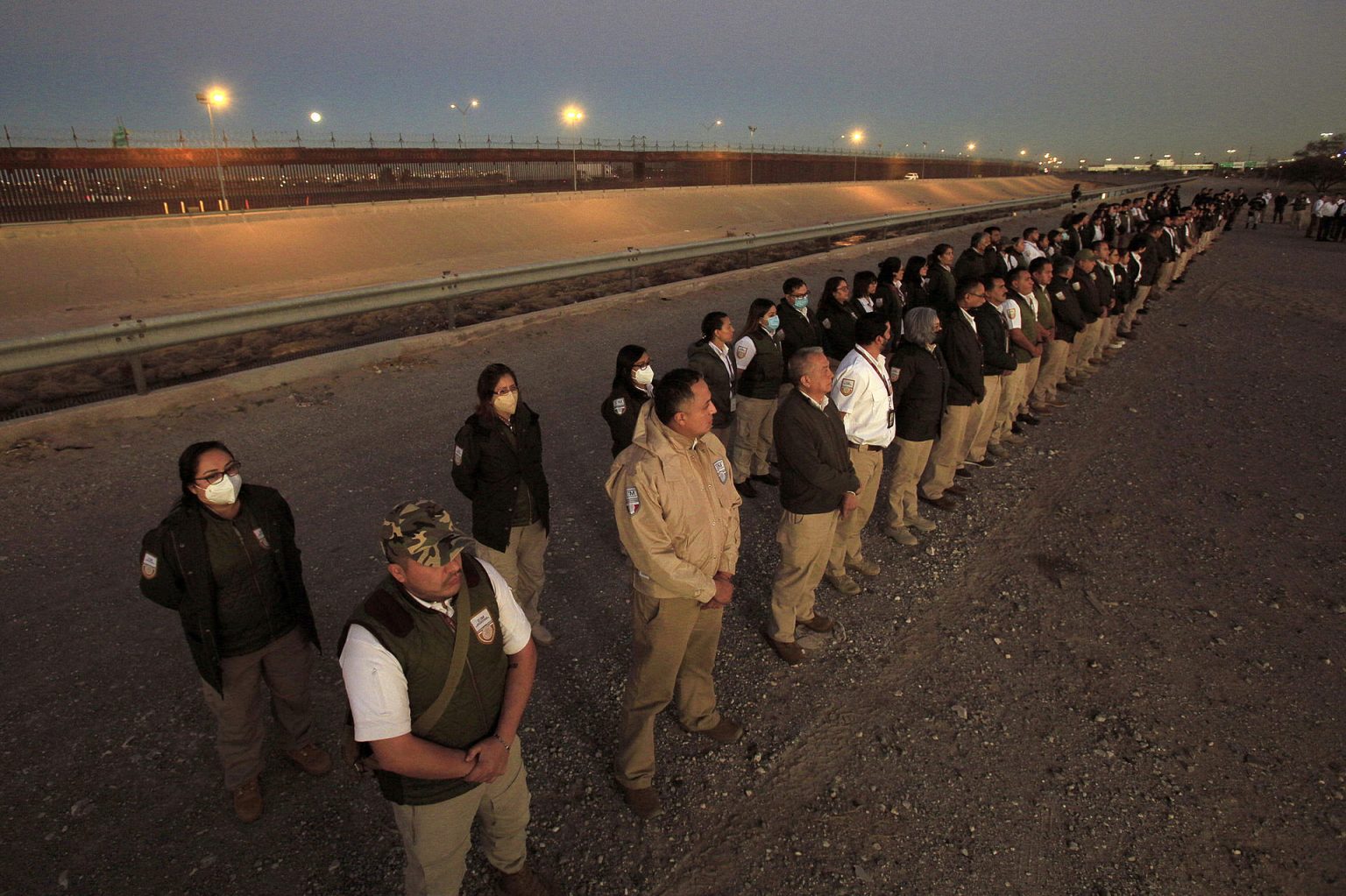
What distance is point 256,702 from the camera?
3.29m

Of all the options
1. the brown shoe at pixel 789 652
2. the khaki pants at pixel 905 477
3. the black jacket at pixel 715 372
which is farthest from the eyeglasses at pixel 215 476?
the khaki pants at pixel 905 477

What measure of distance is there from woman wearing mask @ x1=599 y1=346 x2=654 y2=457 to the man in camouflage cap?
2459 millimetres

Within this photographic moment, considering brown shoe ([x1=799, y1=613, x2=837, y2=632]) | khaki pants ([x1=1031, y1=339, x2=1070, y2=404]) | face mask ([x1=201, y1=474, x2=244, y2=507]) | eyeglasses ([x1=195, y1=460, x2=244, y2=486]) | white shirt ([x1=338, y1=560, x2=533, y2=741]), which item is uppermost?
eyeglasses ([x1=195, y1=460, x2=244, y2=486])

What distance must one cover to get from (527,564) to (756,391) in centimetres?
316

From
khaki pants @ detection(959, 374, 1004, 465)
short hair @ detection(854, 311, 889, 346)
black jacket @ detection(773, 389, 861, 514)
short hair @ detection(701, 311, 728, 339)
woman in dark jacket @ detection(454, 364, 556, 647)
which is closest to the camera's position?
woman in dark jacket @ detection(454, 364, 556, 647)

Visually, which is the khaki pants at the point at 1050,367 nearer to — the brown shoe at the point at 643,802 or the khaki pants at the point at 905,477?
the khaki pants at the point at 905,477

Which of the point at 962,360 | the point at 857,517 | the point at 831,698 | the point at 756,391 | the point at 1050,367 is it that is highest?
the point at 962,360

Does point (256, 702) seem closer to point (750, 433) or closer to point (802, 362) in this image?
point (802, 362)

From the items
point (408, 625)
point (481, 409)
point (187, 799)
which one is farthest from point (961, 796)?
point (187, 799)

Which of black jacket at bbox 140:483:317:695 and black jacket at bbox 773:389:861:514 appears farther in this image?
black jacket at bbox 773:389:861:514

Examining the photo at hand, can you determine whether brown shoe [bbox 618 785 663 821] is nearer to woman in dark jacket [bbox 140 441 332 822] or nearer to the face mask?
woman in dark jacket [bbox 140 441 332 822]

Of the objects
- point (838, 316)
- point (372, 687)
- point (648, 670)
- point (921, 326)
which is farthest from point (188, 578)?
point (838, 316)

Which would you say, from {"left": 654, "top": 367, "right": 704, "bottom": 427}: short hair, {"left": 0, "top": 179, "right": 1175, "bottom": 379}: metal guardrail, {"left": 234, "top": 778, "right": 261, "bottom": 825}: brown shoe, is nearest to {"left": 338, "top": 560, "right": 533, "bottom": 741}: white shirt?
{"left": 654, "top": 367, "right": 704, "bottom": 427}: short hair

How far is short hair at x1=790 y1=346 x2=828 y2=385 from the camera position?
13.6 feet
